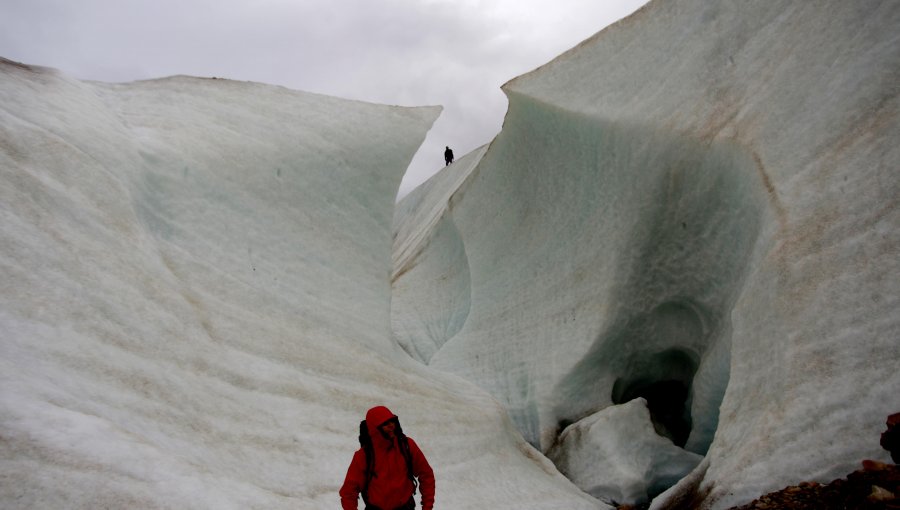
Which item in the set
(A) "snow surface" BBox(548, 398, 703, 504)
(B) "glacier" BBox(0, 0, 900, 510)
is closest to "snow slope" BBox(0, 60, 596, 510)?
(B) "glacier" BBox(0, 0, 900, 510)

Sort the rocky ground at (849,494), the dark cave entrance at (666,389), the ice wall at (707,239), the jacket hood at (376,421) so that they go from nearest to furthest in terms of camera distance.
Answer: the jacket hood at (376,421)
the rocky ground at (849,494)
the ice wall at (707,239)
the dark cave entrance at (666,389)

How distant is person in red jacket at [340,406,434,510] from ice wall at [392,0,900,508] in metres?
2.49

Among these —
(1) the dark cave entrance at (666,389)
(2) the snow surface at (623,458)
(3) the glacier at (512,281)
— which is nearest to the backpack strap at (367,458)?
→ (3) the glacier at (512,281)

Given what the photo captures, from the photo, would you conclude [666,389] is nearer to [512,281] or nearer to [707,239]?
[707,239]

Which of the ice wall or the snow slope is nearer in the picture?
the snow slope

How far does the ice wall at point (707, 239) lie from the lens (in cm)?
434

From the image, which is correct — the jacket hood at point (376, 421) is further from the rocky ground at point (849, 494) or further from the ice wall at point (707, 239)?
the ice wall at point (707, 239)

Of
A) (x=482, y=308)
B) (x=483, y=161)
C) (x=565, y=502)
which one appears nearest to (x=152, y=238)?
(x=565, y=502)

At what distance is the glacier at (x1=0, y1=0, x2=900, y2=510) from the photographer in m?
3.74

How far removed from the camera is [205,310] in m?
4.66

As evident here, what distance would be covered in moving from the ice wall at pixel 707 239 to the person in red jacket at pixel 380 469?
8.16ft

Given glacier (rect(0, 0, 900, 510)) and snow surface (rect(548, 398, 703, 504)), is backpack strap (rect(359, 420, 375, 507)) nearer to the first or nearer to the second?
glacier (rect(0, 0, 900, 510))

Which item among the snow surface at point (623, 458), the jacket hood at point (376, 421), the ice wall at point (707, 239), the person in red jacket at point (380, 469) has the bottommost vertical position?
the snow surface at point (623, 458)

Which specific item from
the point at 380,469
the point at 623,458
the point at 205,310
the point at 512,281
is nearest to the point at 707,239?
the point at 623,458
